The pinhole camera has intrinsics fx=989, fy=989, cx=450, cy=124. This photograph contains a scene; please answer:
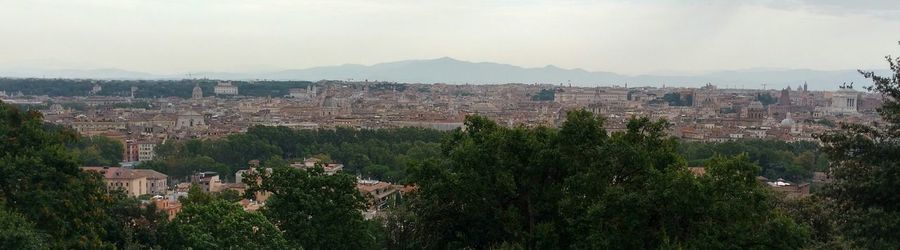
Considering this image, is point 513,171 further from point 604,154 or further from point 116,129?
point 116,129

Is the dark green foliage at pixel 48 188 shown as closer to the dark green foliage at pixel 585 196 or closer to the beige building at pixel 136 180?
the dark green foliage at pixel 585 196

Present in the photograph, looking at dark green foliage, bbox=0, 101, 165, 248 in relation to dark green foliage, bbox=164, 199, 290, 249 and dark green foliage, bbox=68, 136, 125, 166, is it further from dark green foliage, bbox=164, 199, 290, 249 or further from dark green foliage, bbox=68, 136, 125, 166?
dark green foliage, bbox=68, 136, 125, 166

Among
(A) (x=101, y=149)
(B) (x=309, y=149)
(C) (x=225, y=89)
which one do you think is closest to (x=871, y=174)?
(B) (x=309, y=149)

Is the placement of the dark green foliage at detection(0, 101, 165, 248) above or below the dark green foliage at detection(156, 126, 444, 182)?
above

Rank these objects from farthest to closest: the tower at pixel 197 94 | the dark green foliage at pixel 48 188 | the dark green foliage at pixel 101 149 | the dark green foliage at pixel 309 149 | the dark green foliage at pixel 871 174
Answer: the tower at pixel 197 94 < the dark green foliage at pixel 101 149 < the dark green foliage at pixel 309 149 < the dark green foliage at pixel 48 188 < the dark green foliage at pixel 871 174

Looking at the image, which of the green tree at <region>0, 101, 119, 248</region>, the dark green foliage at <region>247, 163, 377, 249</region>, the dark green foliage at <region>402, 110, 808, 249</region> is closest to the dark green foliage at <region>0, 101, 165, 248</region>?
the green tree at <region>0, 101, 119, 248</region>

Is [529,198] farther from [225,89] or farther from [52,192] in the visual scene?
[225,89]

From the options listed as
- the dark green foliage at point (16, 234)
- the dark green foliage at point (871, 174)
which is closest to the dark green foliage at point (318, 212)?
the dark green foliage at point (16, 234)
